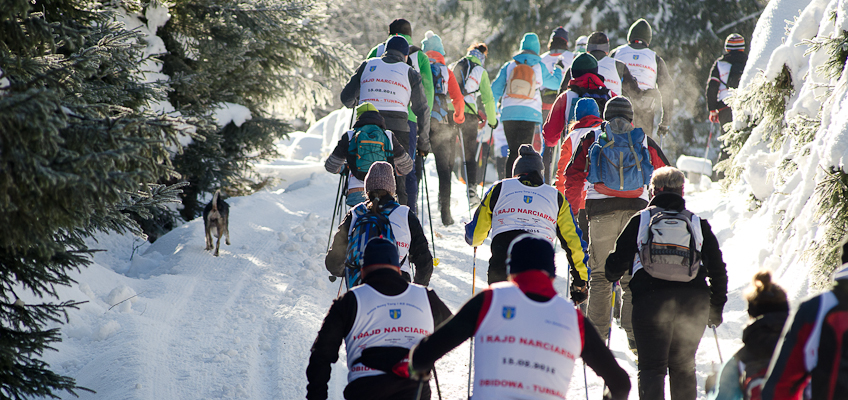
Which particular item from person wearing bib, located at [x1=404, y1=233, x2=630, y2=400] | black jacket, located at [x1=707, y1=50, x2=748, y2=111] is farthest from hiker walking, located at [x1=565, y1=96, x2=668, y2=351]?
black jacket, located at [x1=707, y1=50, x2=748, y2=111]

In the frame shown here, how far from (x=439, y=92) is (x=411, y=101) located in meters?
1.97

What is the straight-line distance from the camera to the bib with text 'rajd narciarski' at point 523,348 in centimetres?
273

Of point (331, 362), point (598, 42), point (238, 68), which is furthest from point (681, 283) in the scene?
point (238, 68)

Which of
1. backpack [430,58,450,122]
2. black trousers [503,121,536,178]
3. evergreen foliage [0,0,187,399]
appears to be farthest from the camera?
backpack [430,58,450,122]

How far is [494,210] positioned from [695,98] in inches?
714

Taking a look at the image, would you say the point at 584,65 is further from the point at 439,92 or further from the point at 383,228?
the point at 383,228

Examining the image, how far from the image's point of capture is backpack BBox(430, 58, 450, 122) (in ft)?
32.8

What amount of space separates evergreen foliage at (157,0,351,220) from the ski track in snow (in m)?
1.48

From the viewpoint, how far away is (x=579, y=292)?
5.12m

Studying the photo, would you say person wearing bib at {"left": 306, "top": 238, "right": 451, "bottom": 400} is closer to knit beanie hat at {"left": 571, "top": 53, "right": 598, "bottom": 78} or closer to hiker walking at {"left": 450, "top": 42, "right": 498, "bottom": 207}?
knit beanie hat at {"left": 571, "top": 53, "right": 598, "bottom": 78}

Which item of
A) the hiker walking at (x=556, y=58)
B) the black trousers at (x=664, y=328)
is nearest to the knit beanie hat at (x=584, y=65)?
the black trousers at (x=664, y=328)

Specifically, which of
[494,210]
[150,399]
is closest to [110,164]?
[150,399]

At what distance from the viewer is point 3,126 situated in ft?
10.1

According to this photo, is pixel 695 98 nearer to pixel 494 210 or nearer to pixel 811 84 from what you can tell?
pixel 811 84
